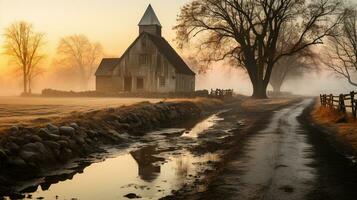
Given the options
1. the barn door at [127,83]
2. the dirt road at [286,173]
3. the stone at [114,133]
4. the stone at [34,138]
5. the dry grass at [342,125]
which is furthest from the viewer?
the barn door at [127,83]

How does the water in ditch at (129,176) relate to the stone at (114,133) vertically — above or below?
below

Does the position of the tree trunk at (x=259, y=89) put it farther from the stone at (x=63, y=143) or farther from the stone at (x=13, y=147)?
the stone at (x=13, y=147)

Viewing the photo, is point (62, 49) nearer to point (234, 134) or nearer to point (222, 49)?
point (222, 49)

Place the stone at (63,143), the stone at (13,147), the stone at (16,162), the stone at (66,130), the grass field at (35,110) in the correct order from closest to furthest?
the stone at (16,162), the stone at (13,147), the stone at (63,143), the stone at (66,130), the grass field at (35,110)

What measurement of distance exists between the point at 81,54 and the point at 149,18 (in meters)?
52.5

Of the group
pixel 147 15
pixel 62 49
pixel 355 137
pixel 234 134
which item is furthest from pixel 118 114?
pixel 62 49

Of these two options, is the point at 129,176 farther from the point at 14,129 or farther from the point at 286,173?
the point at 14,129

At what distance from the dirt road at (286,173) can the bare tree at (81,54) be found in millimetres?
97755

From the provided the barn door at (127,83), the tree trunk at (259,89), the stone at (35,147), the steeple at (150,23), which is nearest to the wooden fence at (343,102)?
the stone at (35,147)

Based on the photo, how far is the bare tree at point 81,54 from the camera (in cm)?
11244

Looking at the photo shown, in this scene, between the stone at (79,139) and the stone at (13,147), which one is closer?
the stone at (13,147)

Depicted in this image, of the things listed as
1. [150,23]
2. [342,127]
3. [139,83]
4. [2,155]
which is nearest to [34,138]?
[2,155]

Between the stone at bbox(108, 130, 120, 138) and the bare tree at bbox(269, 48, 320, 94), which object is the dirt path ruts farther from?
the bare tree at bbox(269, 48, 320, 94)

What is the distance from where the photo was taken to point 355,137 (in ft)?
61.7
